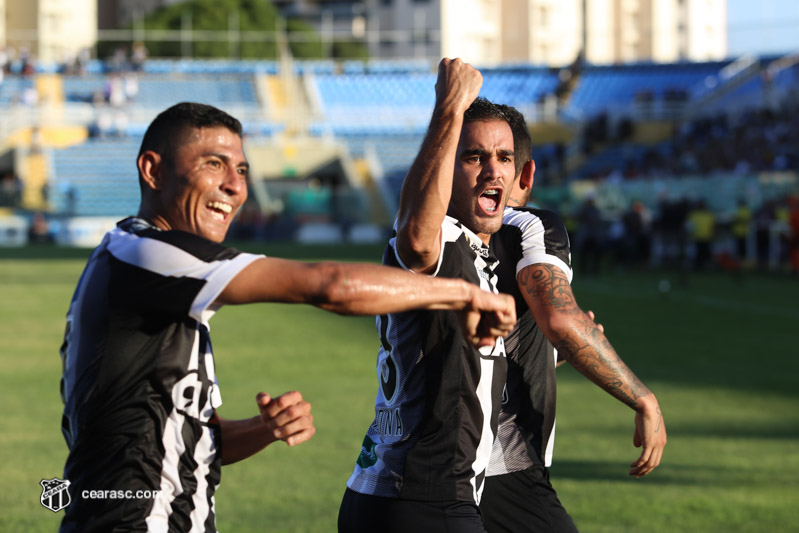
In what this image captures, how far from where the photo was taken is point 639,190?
120ft

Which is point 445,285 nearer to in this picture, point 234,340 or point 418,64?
point 234,340

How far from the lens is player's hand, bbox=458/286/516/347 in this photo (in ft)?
10.2

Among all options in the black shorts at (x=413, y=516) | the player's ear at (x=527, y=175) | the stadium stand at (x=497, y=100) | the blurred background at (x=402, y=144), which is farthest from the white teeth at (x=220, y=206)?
the stadium stand at (x=497, y=100)

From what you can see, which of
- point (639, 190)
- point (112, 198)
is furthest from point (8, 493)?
point (112, 198)

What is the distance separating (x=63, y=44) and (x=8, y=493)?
95.3m

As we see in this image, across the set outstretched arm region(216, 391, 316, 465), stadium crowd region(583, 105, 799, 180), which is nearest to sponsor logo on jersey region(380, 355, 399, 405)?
outstretched arm region(216, 391, 316, 465)

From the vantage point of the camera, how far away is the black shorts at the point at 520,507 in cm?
408

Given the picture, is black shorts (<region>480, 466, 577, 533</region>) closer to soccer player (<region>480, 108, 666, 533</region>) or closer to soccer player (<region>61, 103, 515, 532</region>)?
soccer player (<region>480, 108, 666, 533</region>)

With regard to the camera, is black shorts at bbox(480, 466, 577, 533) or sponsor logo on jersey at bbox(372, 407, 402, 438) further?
black shorts at bbox(480, 466, 577, 533)

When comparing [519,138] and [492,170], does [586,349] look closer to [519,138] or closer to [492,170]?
[492,170]

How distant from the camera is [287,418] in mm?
3564

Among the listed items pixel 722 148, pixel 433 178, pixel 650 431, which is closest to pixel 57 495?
pixel 433 178

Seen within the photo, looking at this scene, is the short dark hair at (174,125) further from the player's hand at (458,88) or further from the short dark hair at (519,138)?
the short dark hair at (519,138)

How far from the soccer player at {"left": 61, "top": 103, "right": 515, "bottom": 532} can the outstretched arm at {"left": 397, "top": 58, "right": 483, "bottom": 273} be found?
0.40 meters
